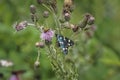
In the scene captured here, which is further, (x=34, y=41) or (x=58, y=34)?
(x=34, y=41)

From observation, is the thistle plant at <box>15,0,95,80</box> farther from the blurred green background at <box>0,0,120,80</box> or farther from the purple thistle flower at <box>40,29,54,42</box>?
the blurred green background at <box>0,0,120,80</box>

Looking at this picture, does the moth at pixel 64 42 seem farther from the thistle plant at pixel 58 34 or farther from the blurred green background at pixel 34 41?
the blurred green background at pixel 34 41

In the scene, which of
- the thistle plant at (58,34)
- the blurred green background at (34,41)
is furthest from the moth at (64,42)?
the blurred green background at (34,41)

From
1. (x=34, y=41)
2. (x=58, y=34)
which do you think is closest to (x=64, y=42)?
(x=58, y=34)

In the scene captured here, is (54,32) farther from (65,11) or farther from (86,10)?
(86,10)

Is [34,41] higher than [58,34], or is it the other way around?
[34,41]

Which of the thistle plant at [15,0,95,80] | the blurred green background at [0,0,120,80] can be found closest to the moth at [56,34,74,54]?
the thistle plant at [15,0,95,80]

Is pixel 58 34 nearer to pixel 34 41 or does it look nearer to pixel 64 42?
pixel 64 42

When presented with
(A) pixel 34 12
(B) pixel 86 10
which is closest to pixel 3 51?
(B) pixel 86 10
